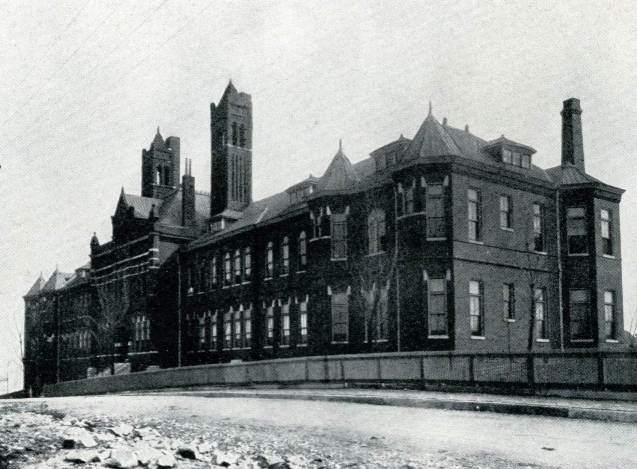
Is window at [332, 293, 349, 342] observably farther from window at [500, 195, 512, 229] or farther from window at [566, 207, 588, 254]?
window at [566, 207, 588, 254]

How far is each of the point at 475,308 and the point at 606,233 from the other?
896 cm

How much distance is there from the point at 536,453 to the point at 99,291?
5676 cm

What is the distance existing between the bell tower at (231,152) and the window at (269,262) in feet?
37.2

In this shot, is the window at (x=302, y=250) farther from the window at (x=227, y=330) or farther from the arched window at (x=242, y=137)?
the arched window at (x=242, y=137)

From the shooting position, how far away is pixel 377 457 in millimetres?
10422

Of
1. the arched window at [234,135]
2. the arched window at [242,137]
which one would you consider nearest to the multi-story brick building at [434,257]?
the arched window at [234,135]

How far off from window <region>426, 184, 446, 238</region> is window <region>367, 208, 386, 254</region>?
11.3 feet

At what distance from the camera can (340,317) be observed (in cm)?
3697

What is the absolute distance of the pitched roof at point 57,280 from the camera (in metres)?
82.1

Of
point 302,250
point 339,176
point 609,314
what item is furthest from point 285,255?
point 609,314

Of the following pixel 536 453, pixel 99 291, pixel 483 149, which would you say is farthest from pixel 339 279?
pixel 99 291

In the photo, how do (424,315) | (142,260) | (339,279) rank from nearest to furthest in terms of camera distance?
(424,315)
(339,279)
(142,260)

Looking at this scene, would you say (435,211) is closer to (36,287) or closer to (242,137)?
(242,137)

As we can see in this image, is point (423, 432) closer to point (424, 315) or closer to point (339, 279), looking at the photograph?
point (424, 315)
